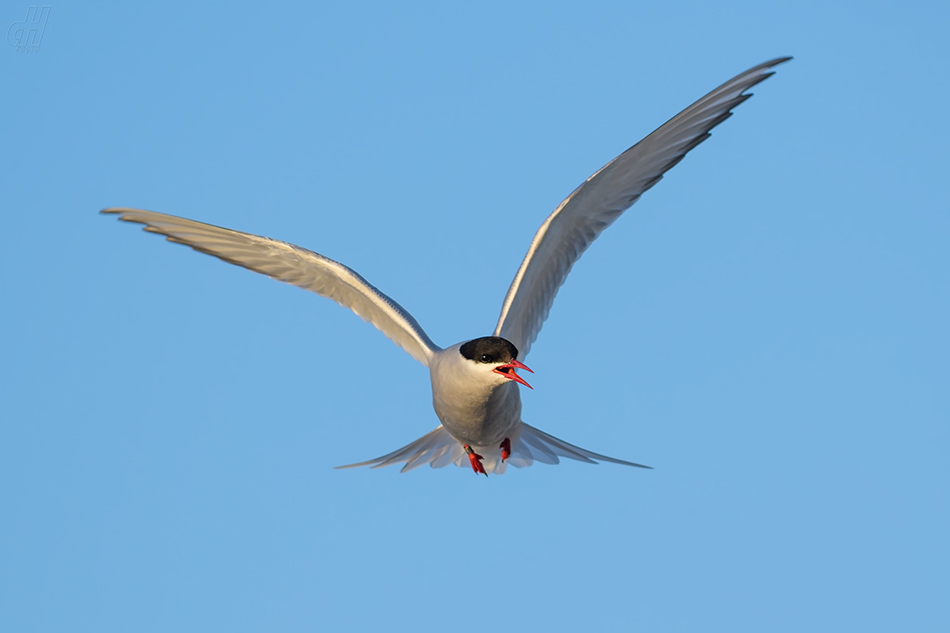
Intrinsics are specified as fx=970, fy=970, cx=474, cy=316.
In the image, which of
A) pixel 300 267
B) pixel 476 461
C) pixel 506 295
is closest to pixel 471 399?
pixel 506 295

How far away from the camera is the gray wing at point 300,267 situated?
828cm

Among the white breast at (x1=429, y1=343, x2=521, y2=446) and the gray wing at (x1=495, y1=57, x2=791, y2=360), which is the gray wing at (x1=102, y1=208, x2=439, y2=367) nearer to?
the white breast at (x1=429, y1=343, x2=521, y2=446)

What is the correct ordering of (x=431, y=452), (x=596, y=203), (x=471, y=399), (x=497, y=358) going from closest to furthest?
(x=497, y=358), (x=471, y=399), (x=596, y=203), (x=431, y=452)

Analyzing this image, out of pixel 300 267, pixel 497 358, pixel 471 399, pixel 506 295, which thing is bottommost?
pixel 471 399

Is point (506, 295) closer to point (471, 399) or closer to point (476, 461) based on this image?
point (471, 399)

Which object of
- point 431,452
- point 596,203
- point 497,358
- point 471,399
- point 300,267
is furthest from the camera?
point 431,452

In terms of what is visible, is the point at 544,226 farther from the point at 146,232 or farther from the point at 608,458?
the point at 146,232

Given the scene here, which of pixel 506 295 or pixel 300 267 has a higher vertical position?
pixel 300 267

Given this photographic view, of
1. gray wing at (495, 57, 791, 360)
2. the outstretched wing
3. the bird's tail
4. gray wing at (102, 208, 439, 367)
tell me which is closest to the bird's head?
gray wing at (495, 57, 791, 360)

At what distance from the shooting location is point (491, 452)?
8.98m

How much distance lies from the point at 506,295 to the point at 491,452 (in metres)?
1.63

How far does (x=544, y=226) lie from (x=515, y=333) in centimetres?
123

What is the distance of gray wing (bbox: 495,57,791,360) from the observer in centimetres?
739

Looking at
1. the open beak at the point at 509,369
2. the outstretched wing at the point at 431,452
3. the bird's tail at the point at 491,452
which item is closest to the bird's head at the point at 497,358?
the open beak at the point at 509,369
